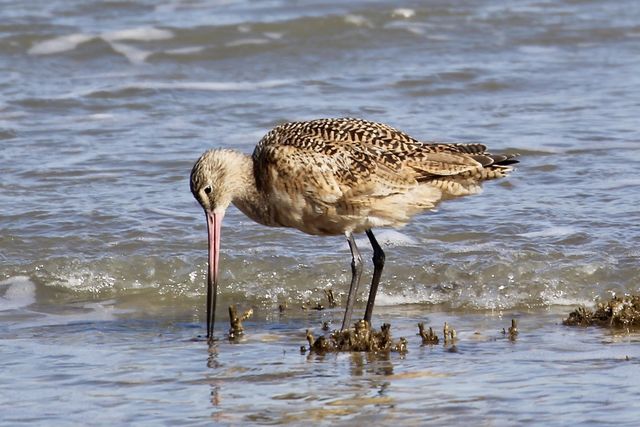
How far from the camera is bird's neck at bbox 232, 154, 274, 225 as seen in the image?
22.8 feet

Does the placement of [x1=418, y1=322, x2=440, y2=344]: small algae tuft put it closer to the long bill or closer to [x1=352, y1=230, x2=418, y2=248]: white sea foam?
the long bill

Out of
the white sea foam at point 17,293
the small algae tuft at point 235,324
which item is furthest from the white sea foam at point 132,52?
the small algae tuft at point 235,324

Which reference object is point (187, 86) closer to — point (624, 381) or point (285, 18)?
point (285, 18)

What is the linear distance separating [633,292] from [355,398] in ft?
7.78

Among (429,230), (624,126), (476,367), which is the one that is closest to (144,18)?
(624,126)

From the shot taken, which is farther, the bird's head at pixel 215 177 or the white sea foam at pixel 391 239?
the white sea foam at pixel 391 239

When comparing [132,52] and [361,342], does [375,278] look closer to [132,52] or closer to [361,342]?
[361,342]

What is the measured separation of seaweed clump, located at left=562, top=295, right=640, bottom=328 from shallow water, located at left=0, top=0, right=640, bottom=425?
3.7 inches

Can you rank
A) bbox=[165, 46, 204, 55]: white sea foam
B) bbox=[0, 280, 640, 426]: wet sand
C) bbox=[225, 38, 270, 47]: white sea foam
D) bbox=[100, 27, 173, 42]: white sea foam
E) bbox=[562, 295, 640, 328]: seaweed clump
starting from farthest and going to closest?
bbox=[100, 27, 173, 42]: white sea foam, bbox=[225, 38, 270, 47]: white sea foam, bbox=[165, 46, 204, 55]: white sea foam, bbox=[562, 295, 640, 328]: seaweed clump, bbox=[0, 280, 640, 426]: wet sand

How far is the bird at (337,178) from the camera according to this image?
680cm

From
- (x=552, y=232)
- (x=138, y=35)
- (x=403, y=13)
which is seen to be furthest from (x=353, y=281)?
(x=403, y=13)

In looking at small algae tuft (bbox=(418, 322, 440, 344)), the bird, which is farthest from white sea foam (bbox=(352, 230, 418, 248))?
small algae tuft (bbox=(418, 322, 440, 344))

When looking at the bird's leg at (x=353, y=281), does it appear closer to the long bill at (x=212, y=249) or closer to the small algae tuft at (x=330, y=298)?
the small algae tuft at (x=330, y=298)

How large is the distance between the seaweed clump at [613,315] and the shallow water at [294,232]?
0.31 feet
